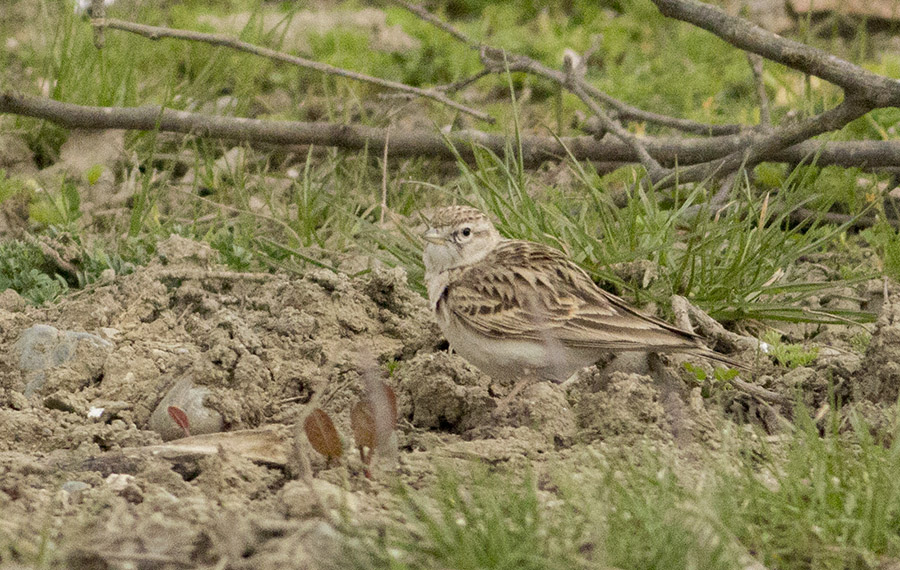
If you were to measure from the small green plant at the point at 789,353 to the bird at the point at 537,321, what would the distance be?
416 mm

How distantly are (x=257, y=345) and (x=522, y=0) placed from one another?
7.17 m

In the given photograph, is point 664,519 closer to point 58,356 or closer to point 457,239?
point 457,239

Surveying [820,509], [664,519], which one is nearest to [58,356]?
[664,519]

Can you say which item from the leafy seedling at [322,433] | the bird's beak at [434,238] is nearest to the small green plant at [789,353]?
the bird's beak at [434,238]

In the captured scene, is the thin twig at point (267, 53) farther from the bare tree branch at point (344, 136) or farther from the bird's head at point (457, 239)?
the bird's head at point (457, 239)

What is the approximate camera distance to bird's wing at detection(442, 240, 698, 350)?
472 centimetres

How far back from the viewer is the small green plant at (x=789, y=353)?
5.02 meters

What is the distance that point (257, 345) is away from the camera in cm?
512

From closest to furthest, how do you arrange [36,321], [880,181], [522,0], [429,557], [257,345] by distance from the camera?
[429,557] < [257,345] < [36,321] < [880,181] < [522,0]

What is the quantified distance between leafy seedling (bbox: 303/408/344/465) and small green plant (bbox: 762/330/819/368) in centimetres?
218

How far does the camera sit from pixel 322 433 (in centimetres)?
395

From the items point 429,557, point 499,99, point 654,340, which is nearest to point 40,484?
point 429,557

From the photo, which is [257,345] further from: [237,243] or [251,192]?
[251,192]

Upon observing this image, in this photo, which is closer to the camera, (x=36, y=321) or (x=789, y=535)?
(x=789, y=535)
